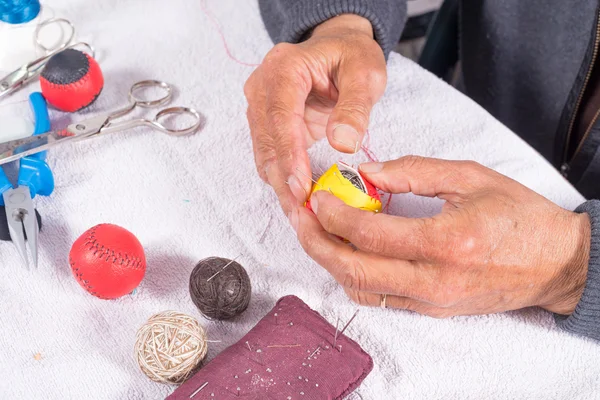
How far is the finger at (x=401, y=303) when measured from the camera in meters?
0.86

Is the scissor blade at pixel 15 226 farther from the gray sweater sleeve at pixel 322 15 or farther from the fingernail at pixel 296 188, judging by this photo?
the gray sweater sleeve at pixel 322 15

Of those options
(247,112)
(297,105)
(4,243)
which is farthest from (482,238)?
(4,243)

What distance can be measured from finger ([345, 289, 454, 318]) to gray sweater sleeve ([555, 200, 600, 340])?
0.53ft

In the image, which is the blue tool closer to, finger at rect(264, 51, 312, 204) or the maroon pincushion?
finger at rect(264, 51, 312, 204)

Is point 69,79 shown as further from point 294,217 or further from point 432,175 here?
point 432,175

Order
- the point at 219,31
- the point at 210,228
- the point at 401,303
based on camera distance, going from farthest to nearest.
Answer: the point at 219,31
the point at 210,228
the point at 401,303

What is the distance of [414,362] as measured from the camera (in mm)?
855

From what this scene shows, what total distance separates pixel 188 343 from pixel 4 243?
1.19ft

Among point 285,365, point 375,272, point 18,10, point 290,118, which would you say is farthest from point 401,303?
point 18,10

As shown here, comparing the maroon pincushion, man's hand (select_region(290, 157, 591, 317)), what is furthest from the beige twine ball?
man's hand (select_region(290, 157, 591, 317))

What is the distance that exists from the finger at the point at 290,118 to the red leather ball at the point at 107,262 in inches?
9.6

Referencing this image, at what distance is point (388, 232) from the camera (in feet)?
2.54

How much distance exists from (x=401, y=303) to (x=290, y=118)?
Answer: 32 centimetres

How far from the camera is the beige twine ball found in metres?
0.77
